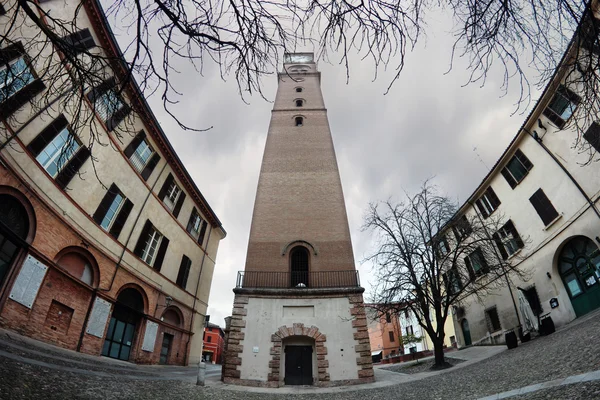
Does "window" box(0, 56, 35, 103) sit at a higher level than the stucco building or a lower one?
lower

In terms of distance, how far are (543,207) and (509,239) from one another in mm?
3039

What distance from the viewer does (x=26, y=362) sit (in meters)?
5.36

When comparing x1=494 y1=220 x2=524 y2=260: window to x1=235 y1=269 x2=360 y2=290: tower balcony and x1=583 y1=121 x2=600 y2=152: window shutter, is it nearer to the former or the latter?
x1=583 y1=121 x2=600 y2=152: window shutter

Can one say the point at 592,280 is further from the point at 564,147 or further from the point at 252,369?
the point at 252,369

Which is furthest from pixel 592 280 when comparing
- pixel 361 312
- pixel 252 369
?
pixel 252 369

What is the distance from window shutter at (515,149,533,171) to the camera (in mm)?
17266

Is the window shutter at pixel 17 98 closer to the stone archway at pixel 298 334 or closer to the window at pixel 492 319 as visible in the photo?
the stone archway at pixel 298 334

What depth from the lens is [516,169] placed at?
18.5 meters

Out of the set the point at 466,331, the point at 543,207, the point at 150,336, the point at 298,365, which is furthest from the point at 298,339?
the point at 466,331

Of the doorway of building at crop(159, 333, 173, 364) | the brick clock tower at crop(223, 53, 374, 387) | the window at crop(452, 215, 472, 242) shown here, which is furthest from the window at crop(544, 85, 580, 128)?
the doorway of building at crop(159, 333, 173, 364)

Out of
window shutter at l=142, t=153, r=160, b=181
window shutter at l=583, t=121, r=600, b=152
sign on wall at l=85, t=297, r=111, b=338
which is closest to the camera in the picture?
window shutter at l=583, t=121, r=600, b=152

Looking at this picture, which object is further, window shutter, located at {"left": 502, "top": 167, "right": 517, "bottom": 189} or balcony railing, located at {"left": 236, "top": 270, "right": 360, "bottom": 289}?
window shutter, located at {"left": 502, "top": 167, "right": 517, "bottom": 189}

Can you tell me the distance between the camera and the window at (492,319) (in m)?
19.9

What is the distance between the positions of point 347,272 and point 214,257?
49.6 ft
